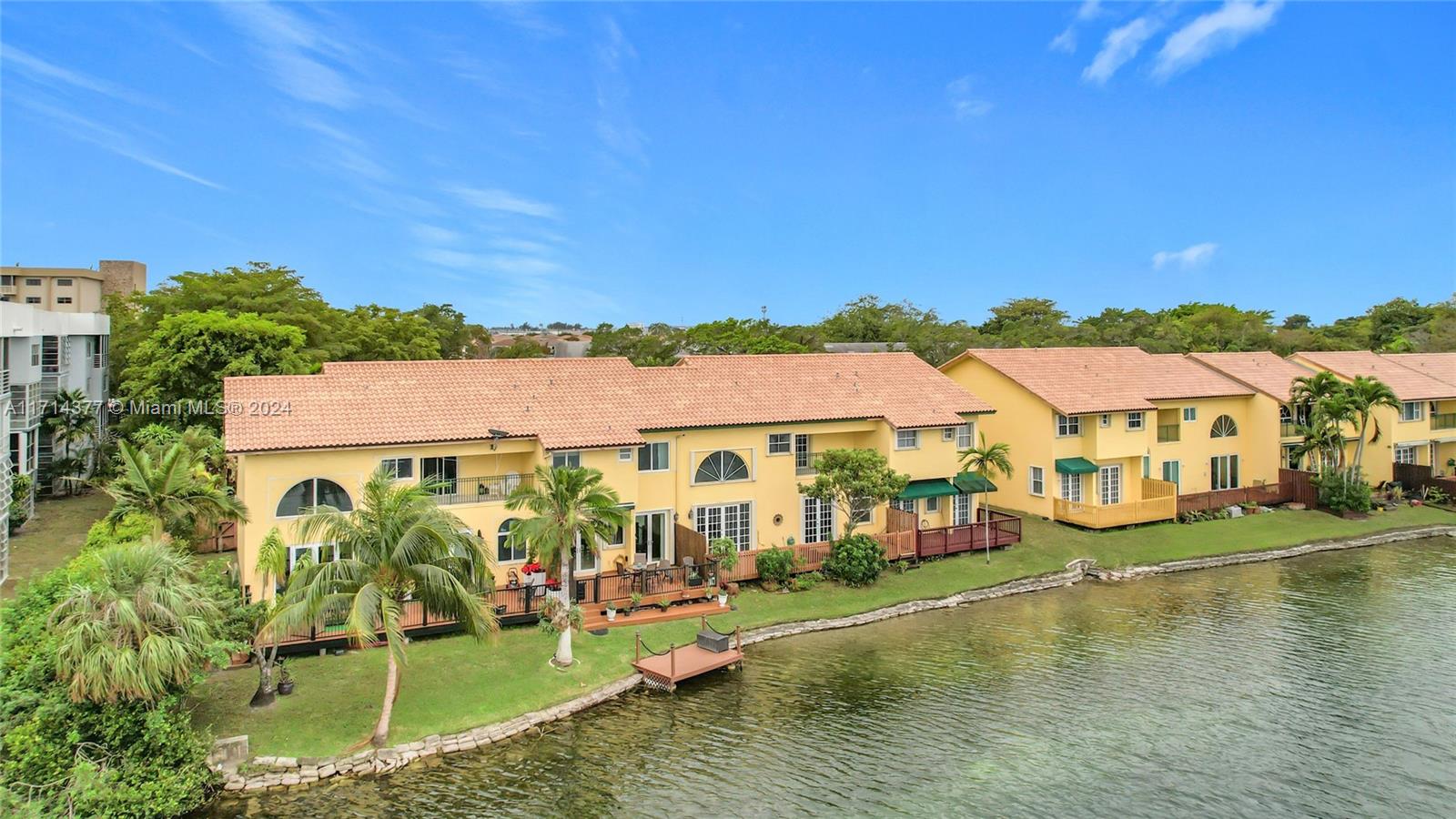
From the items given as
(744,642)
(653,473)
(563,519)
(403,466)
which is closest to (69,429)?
(403,466)

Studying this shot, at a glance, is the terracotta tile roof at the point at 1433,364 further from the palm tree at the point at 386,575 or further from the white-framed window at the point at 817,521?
the palm tree at the point at 386,575

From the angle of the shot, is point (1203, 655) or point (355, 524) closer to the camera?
point (355, 524)

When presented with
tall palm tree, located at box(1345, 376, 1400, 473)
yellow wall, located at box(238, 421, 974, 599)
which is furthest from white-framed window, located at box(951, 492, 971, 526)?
tall palm tree, located at box(1345, 376, 1400, 473)

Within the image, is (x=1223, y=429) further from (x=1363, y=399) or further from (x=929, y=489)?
(x=929, y=489)

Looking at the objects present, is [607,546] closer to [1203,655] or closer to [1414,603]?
[1203,655]

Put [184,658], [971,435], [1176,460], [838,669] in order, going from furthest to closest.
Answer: [1176,460] → [971,435] → [838,669] → [184,658]

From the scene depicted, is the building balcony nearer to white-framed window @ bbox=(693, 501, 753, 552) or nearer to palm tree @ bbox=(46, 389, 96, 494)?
white-framed window @ bbox=(693, 501, 753, 552)

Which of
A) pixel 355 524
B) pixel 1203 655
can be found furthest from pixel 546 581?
pixel 1203 655
